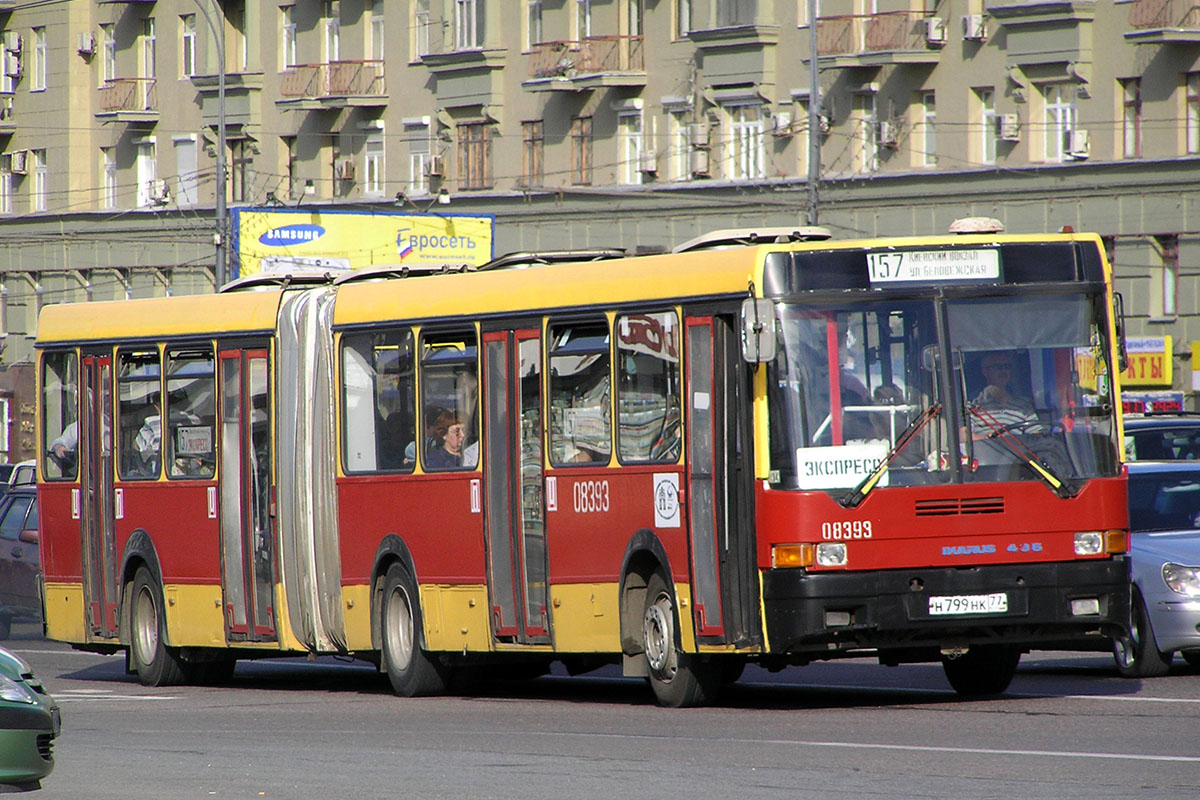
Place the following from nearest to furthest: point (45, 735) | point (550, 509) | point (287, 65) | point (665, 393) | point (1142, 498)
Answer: point (45, 735)
point (665, 393)
point (550, 509)
point (1142, 498)
point (287, 65)

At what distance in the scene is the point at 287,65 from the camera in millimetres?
59781

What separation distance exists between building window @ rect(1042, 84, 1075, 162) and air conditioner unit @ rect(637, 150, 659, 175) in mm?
9557

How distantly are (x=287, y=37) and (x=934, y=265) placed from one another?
47078 mm

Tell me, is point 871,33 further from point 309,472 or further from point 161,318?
point 309,472

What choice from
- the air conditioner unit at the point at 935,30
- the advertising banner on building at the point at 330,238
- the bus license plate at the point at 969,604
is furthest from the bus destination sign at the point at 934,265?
the advertising banner on building at the point at 330,238

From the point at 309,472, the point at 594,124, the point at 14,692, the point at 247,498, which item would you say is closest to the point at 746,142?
the point at 594,124

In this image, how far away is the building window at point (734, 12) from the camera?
1938 inches

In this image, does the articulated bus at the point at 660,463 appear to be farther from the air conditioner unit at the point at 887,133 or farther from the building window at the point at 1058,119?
the air conditioner unit at the point at 887,133

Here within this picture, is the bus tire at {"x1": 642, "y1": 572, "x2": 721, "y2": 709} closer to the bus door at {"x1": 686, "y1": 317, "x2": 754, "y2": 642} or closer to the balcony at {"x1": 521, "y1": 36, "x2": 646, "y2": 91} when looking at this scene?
the bus door at {"x1": 686, "y1": 317, "x2": 754, "y2": 642}

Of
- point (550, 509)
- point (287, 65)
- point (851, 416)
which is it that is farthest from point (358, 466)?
point (287, 65)

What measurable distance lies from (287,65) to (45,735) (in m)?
51.0

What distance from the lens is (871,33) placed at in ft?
154

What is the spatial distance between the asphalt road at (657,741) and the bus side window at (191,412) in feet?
6.08

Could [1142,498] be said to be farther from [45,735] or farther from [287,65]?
[287,65]
